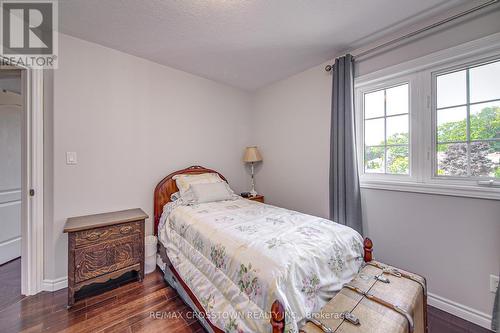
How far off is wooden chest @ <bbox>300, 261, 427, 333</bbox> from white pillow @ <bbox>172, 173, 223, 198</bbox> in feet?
6.25

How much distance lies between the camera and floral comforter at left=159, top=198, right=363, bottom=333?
1081mm

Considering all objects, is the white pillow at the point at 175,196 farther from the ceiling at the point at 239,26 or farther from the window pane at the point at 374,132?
the window pane at the point at 374,132

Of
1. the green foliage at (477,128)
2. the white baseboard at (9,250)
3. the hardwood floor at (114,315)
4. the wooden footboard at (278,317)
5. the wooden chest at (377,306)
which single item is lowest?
the hardwood floor at (114,315)

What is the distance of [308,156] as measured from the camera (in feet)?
8.99

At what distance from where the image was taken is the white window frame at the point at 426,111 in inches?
61.9

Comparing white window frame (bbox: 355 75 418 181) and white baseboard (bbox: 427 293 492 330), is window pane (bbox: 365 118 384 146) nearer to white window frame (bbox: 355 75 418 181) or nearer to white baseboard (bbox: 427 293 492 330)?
white window frame (bbox: 355 75 418 181)

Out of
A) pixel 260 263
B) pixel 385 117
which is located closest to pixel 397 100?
pixel 385 117

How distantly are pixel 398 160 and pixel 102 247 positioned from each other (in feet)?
9.70

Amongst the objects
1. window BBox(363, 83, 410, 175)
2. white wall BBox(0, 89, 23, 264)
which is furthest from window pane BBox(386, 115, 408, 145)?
white wall BBox(0, 89, 23, 264)

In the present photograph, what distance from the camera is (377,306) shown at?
1141 millimetres

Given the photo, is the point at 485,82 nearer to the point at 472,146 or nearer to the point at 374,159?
the point at 472,146

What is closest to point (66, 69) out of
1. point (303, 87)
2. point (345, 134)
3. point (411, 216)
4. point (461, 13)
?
point (303, 87)

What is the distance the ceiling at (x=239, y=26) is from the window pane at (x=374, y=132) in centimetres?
83

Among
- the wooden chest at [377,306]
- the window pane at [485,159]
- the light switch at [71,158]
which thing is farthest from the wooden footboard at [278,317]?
the light switch at [71,158]
